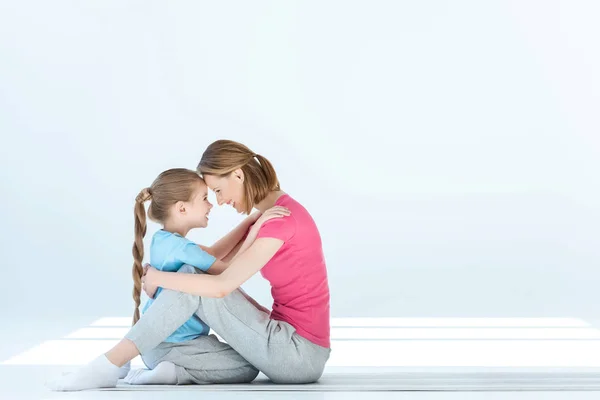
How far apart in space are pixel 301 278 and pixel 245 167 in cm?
43

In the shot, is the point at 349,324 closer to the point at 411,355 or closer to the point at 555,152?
the point at 411,355

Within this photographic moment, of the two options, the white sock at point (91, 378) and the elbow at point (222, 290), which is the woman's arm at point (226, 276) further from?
the white sock at point (91, 378)

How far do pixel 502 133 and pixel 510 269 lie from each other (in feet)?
4.15

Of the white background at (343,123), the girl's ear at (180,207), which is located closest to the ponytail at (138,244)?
the girl's ear at (180,207)

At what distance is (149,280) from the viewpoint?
3254 millimetres

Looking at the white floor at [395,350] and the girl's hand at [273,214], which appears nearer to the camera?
the white floor at [395,350]

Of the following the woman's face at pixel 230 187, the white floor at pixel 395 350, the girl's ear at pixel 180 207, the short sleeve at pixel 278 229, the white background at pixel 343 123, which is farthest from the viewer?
the white background at pixel 343 123

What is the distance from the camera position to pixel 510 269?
704cm

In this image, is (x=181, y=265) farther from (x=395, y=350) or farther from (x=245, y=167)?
(x=395, y=350)

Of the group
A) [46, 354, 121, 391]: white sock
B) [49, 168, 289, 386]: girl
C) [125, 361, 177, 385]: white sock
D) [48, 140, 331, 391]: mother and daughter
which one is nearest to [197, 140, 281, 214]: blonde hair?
[48, 140, 331, 391]: mother and daughter

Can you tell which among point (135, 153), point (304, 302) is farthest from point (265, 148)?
point (304, 302)

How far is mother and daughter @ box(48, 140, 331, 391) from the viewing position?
3.15 meters

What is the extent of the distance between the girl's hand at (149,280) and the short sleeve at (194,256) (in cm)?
11

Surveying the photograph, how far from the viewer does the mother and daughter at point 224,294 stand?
315 centimetres
